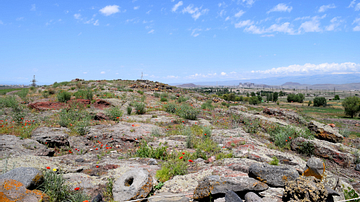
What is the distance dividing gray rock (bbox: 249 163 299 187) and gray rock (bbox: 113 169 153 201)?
243 cm

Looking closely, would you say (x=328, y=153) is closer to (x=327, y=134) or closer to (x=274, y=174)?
(x=327, y=134)

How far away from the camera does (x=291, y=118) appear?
1695cm

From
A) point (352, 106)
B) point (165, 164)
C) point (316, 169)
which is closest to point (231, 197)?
point (316, 169)

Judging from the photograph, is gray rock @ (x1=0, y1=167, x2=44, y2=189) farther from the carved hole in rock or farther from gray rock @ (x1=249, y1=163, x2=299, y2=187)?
gray rock @ (x1=249, y1=163, x2=299, y2=187)

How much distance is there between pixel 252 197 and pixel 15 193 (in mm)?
4020

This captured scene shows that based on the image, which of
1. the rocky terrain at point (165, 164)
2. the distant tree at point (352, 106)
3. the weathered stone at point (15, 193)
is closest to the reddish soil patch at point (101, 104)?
the rocky terrain at point (165, 164)

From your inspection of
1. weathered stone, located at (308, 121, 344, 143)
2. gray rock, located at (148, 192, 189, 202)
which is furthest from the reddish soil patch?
weathered stone, located at (308, 121, 344, 143)

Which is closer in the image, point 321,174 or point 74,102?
point 321,174

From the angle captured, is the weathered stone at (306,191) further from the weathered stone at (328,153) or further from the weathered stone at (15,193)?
the weathered stone at (328,153)

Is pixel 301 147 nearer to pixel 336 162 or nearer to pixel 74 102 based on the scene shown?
pixel 336 162

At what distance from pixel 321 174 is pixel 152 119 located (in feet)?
32.8

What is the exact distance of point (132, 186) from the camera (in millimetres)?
3871

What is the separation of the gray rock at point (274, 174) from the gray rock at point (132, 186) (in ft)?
7.98

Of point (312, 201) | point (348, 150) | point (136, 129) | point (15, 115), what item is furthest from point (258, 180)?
point (15, 115)
